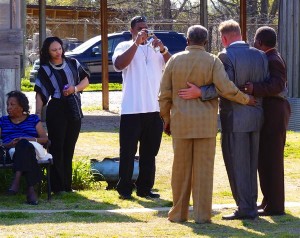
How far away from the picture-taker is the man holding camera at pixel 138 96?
31.3ft

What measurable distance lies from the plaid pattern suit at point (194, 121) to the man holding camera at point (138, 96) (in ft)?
4.29

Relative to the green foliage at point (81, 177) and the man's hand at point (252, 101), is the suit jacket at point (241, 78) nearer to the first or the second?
the man's hand at point (252, 101)

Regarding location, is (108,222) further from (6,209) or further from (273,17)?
(273,17)

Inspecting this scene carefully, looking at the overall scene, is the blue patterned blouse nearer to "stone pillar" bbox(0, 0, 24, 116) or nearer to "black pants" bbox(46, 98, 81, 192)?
"black pants" bbox(46, 98, 81, 192)

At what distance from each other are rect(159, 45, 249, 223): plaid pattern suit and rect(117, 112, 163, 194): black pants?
1.38 meters

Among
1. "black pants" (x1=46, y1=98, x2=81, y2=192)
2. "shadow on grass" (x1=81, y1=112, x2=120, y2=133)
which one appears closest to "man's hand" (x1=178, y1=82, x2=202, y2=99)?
"black pants" (x1=46, y1=98, x2=81, y2=192)

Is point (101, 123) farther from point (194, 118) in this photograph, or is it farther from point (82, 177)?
point (194, 118)

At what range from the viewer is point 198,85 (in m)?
8.09

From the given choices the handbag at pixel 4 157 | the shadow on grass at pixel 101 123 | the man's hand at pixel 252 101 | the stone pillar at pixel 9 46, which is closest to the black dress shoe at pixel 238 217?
the man's hand at pixel 252 101

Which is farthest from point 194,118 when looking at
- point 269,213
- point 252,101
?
point 269,213

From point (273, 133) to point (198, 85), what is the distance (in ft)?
3.31

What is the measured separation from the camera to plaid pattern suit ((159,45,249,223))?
8.05 meters

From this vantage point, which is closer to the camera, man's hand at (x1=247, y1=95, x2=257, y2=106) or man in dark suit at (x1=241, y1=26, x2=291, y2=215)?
man's hand at (x1=247, y1=95, x2=257, y2=106)

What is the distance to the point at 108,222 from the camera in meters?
8.30
